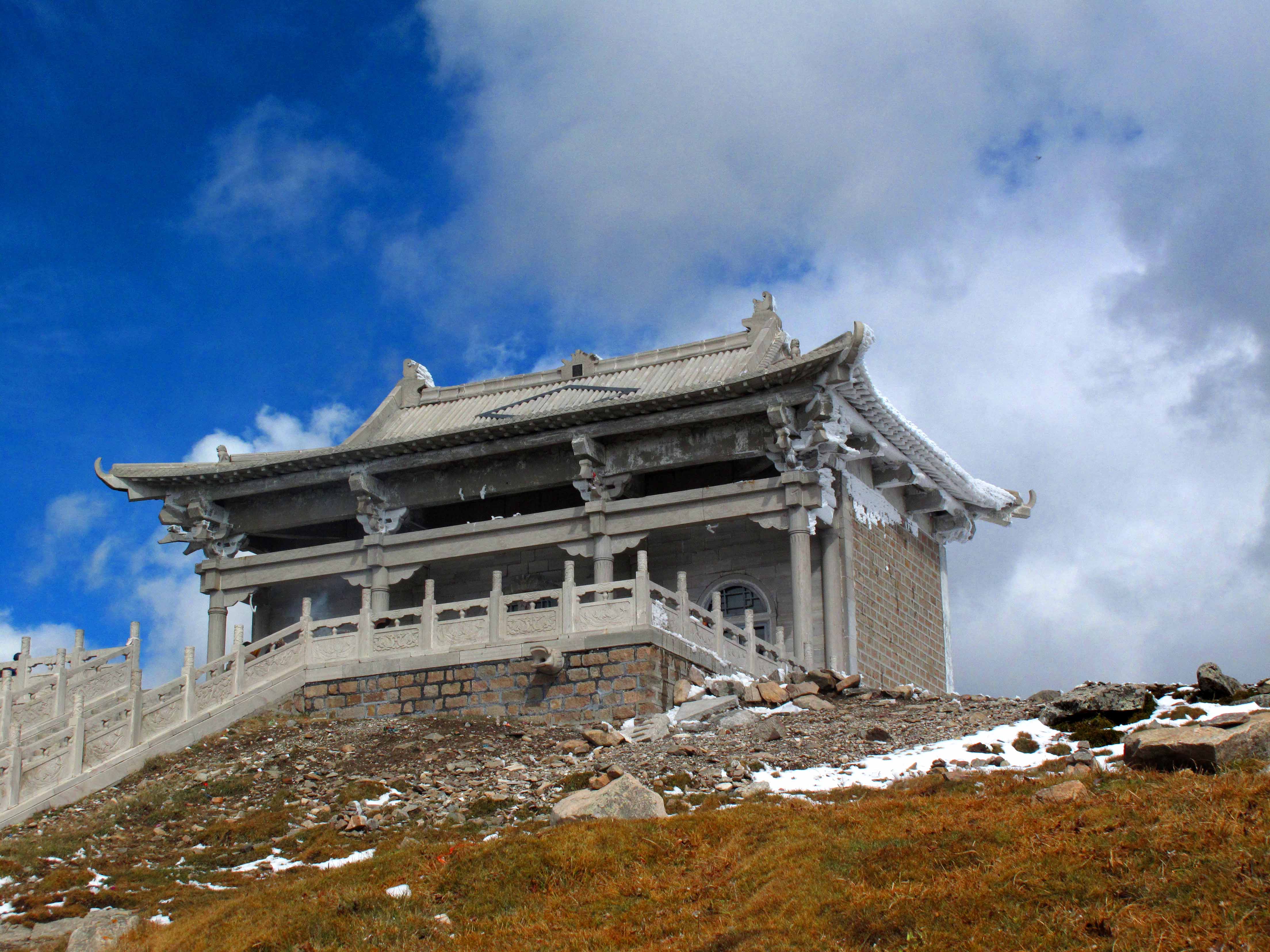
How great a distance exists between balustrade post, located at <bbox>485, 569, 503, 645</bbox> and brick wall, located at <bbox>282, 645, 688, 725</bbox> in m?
0.45

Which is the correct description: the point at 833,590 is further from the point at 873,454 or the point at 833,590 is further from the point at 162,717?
the point at 162,717

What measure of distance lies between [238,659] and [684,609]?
22.0 feet

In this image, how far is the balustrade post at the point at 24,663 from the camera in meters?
23.0

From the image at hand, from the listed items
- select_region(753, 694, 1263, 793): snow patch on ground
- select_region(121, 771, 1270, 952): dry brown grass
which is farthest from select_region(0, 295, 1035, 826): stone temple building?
select_region(121, 771, 1270, 952): dry brown grass

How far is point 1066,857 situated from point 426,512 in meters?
20.2

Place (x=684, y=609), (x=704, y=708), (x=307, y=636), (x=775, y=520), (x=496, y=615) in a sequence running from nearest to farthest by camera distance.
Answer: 1. (x=704, y=708)
2. (x=496, y=615)
3. (x=684, y=609)
4. (x=307, y=636)
5. (x=775, y=520)

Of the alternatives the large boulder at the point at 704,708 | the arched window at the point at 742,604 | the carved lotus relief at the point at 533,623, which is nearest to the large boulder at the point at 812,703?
the large boulder at the point at 704,708

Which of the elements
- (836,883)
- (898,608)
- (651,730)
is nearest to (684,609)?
(651,730)

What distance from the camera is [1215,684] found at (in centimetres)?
1548

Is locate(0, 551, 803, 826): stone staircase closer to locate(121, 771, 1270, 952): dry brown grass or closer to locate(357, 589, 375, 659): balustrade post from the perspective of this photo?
locate(357, 589, 375, 659): balustrade post

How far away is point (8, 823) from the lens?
16.7 metres

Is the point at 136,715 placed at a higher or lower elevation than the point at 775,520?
lower

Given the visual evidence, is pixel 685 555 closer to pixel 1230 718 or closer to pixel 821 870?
pixel 1230 718

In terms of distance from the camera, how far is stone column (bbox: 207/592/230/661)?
27.9 meters
